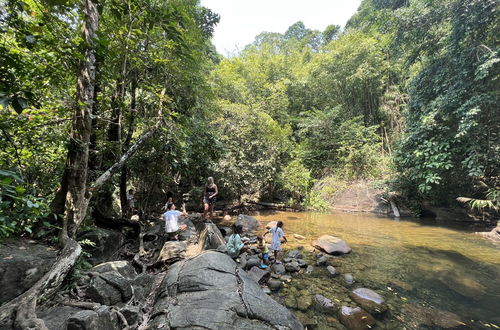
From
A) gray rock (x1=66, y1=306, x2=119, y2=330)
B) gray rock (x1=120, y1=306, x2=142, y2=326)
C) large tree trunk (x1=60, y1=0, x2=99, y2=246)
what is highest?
large tree trunk (x1=60, y1=0, x2=99, y2=246)

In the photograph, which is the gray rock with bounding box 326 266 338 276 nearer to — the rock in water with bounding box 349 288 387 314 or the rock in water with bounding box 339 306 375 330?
the rock in water with bounding box 349 288 387 314

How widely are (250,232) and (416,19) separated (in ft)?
45.9

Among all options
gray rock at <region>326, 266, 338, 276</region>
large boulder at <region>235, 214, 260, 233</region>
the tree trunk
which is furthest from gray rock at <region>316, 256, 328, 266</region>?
the tree trunk

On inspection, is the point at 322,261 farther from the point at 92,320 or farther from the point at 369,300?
the point at 92,320

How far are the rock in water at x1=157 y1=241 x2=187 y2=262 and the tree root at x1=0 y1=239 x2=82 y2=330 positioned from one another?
2.83 m

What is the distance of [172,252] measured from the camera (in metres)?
6.35

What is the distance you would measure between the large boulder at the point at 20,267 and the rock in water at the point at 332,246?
7.51 meters

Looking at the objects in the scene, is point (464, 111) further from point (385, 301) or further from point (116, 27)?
point (116, 27)

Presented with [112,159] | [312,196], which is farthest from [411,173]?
[112,159]

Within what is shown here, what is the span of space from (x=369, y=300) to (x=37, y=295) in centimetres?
591

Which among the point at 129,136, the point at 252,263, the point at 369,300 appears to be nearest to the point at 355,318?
the point at 369,300

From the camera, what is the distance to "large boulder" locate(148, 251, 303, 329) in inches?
128

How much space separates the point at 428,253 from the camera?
804 cm

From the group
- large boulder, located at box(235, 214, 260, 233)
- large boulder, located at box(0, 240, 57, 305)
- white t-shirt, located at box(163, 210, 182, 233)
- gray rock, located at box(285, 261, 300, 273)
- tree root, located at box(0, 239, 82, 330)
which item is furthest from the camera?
large boulder, located at box(235, 214, 260, 233)
